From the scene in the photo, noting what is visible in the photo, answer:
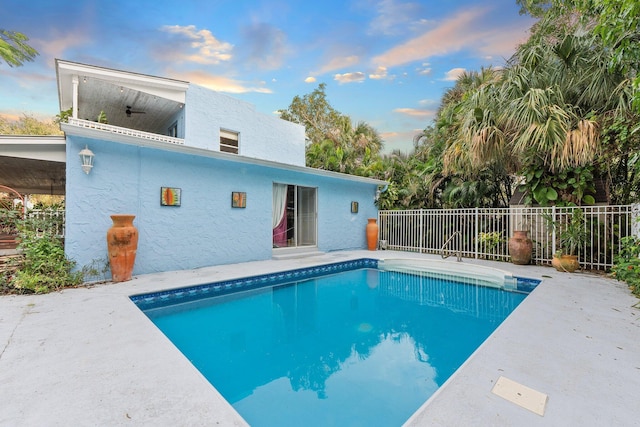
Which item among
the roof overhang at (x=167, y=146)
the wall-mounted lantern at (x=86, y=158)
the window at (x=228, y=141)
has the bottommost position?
the wall-mounted lantern at (x=86, y=158)

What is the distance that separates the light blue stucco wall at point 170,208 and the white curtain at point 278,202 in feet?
1.03

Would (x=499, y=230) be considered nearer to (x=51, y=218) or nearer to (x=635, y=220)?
(x=635, y=220)

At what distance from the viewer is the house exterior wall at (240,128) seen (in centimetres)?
1034

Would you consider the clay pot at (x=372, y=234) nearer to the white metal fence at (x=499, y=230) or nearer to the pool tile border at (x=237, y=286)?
the white metal fence at (x=499, y=230)

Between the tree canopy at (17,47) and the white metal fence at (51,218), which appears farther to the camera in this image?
the tree canopy at (17,47)

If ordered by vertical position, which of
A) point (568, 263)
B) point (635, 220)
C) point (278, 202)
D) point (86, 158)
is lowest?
point (568, 263)

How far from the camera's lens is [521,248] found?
25.4 feet

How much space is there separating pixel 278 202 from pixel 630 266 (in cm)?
822

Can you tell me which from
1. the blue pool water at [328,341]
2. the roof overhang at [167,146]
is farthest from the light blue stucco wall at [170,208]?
the blue pool water at [328,341]

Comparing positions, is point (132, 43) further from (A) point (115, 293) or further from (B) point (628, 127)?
(B) point (628, 127)

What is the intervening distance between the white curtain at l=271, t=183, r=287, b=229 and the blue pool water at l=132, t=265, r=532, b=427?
3.08m

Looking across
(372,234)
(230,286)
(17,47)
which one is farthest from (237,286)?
(17,47)

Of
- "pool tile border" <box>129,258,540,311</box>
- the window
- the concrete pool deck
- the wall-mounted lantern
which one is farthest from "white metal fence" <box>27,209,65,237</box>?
the window

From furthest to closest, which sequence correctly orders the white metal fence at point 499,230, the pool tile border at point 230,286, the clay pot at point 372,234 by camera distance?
the clay pot at point 372,234 → the white metal fence at point 499,230 → the pool tile border at point 230,286
